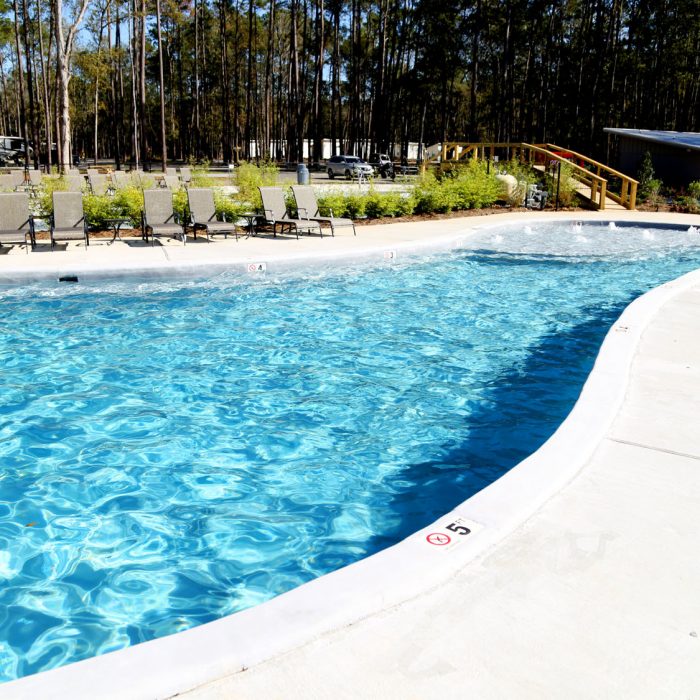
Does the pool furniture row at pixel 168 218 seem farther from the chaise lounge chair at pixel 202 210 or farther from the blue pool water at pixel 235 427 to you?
the blue pool water at pixel 235 427

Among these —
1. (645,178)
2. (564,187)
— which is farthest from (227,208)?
(645,178)

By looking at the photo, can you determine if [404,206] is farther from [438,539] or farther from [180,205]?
[438,539]

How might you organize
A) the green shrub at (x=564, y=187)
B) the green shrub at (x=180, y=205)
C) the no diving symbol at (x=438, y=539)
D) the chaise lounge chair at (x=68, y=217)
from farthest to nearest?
1. the green shrub at (x=564, y=187)
2. the green shrub at (x=180, y=205)
3. the chaise lounge chair at (x=68, y=217)
4. the no diving symbol at (x=438, y=539)

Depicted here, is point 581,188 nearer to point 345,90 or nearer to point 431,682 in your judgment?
point 431,682

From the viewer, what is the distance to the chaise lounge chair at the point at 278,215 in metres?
15.1

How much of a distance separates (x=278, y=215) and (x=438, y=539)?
1281cm

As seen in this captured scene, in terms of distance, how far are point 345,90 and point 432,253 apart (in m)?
59.2

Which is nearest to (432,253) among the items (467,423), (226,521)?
(467,423)

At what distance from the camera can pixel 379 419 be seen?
6379 mm

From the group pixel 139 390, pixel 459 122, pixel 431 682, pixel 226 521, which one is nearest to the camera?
pixel 431 682

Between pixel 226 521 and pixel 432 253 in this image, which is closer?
pixel 226 521

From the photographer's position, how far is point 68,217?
13336 mm

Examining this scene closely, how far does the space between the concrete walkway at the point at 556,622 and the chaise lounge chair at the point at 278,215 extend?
11715 mm

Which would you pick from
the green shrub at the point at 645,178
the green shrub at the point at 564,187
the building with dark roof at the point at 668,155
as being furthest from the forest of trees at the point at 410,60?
the green shrub at the point at 564,187
